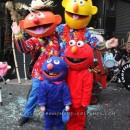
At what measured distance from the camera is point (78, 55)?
3.55 m

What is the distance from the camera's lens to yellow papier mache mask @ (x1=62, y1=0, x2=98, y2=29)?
3732 mm

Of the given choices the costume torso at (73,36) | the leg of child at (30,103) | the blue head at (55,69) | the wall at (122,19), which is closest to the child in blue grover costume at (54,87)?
the blue head at (55,69)

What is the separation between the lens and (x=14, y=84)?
674 cm

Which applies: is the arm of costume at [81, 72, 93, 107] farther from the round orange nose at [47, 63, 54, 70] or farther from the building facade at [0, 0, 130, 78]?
the building facade at [0, 0, 130, 78]

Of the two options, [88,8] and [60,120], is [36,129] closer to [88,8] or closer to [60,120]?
[60,120]

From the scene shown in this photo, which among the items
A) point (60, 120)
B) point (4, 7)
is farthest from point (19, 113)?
point (4, 7)

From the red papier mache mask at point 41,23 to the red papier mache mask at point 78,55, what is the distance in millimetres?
420

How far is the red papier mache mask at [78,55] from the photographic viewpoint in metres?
3.55

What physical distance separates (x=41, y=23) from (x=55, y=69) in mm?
687

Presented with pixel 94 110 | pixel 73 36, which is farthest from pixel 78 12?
pixel 94 110

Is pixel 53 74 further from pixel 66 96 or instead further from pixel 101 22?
pixel 101 22

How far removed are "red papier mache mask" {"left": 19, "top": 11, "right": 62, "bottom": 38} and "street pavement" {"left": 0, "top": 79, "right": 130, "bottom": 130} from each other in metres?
1.43

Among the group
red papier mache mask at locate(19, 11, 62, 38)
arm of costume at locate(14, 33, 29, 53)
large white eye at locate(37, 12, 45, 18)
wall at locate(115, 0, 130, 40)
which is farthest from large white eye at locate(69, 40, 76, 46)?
wall at locate(115, 0, 130, 40)

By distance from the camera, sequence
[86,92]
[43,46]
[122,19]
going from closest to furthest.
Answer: [86,92] → [43,46] → [122,19]
